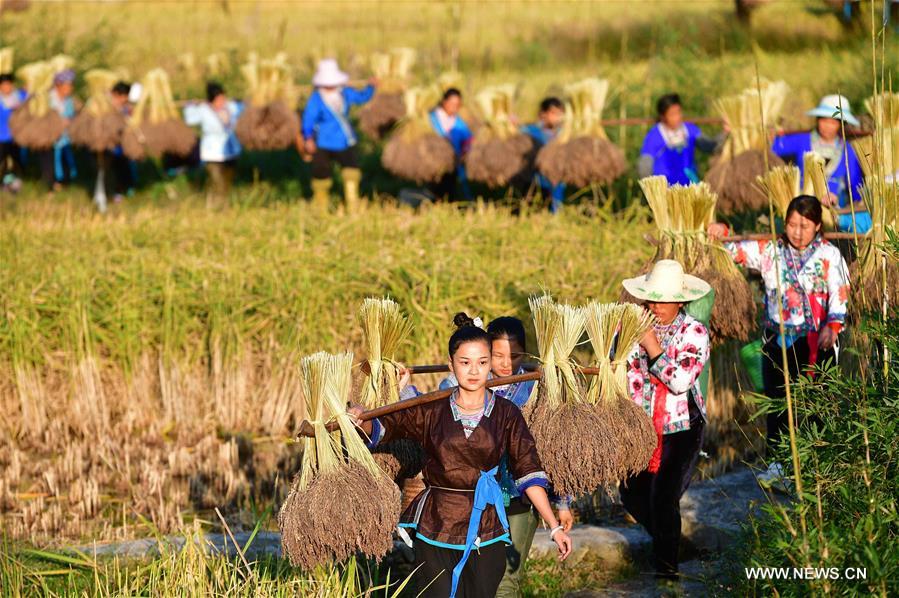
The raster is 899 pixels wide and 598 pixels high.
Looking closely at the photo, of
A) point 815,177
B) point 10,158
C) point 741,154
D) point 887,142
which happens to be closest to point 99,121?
point 10,158

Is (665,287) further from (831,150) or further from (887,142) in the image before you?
(831,150)

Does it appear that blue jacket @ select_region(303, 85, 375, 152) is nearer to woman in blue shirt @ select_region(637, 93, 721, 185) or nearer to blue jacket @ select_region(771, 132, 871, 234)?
woman in blue shirt @ select_region(637, 93, 721, 185)

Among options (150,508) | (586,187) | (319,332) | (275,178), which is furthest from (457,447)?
(275,178)

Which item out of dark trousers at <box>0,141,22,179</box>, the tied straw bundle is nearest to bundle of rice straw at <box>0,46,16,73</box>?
dark trousers at <box>0,141,22,179</box>

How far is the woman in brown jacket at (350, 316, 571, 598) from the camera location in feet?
13.5

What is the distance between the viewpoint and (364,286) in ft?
24.7

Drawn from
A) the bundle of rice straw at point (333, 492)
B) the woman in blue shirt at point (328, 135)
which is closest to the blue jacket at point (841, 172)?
the bundle of rice straw at point (333, 492)

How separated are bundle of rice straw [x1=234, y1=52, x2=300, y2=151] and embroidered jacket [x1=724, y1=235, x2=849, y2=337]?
679cm

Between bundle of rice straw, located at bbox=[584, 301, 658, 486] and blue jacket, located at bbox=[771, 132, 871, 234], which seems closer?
bundle of rice straw, located at bbox=[584, 301, 658, 486]

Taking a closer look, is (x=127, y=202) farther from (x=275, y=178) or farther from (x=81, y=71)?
(x=81, y=71)

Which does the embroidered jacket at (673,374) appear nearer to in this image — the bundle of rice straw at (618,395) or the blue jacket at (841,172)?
the bundle of rice straw at (618,395)

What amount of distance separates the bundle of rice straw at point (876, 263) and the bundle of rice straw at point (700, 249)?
50cm

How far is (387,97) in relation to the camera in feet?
39.0

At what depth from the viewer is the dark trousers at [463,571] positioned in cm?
415
